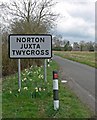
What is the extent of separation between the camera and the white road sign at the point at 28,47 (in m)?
9.30

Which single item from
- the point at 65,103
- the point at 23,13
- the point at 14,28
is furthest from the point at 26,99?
the point at 23,13

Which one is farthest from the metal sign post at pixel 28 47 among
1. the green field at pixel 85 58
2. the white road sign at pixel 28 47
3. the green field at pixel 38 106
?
the green field at pixel 85 58

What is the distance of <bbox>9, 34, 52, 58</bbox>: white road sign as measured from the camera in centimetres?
930

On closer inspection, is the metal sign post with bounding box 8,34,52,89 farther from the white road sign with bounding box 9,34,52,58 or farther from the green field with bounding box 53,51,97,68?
the green field with bounding box 53,51,97,68

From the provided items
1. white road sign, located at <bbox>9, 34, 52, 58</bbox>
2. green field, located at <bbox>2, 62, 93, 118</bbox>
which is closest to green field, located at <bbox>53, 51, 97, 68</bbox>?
white road sign, located at <bbox>9, 34, 52, 58</bbox>

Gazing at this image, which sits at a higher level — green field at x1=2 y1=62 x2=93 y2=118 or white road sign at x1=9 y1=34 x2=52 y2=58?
white road sign at x1=9 y1=34 x2=52 y2=58

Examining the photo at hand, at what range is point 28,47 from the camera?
9.30 metres

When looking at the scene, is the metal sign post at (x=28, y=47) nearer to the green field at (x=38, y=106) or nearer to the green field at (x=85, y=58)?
the green field at (x=38, y=106)

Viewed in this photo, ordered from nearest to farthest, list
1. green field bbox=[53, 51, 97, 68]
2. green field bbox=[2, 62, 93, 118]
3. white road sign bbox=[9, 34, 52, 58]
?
green field bbox=[2, 62, 93, 118], white road sign bbox=[9, 34, 52, 58], green field bbox=[53, 51, 97, 68]

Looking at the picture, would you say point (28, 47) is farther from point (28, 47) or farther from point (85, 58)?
point (85, 58)

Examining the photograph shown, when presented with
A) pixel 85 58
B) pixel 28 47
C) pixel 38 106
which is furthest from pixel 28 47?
pixel 85 58

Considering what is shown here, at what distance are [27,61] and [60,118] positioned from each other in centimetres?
1424

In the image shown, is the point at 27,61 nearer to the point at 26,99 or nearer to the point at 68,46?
the point at 26,99

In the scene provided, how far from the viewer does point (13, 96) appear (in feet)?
29.3
